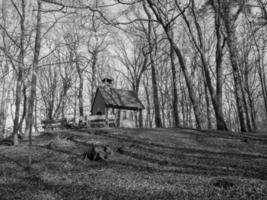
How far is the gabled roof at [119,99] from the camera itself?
65.6 feet

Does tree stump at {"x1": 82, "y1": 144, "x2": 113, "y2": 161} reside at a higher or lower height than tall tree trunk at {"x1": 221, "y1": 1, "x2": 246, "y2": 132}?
lower

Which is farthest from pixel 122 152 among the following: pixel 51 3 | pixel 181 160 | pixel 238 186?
pixel 51 3

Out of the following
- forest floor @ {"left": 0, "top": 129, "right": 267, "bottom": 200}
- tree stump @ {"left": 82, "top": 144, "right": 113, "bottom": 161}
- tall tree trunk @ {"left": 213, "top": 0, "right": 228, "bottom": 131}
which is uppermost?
tall tree trunk @ {"left": 213, "top": 0, "right": 228, "bottom": 131}

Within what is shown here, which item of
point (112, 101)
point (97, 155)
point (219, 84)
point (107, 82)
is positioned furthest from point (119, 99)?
point (97, 155)

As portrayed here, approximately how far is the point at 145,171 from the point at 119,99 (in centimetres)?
1530

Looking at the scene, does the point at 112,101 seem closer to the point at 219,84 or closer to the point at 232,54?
the point at 219,84

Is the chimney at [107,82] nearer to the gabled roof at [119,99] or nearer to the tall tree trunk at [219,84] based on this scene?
the gabled roof at [119,99]

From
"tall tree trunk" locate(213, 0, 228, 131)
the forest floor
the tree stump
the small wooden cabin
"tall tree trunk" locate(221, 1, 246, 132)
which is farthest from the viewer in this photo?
the small wooden cabin

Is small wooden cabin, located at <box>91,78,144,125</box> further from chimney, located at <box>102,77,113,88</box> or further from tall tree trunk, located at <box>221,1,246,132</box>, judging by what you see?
tall tree trunk, located at <box>221,1,246,132</box>

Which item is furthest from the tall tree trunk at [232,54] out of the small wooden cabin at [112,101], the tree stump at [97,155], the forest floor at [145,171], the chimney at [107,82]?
the chimney at [107,82]

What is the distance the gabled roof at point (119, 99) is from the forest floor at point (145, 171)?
413 inches

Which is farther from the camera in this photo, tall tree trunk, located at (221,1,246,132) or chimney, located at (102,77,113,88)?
chimney, located at (102,77,113,88)

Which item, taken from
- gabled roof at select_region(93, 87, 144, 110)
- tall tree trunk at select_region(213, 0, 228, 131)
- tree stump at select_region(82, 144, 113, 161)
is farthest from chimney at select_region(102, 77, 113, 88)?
tree stump at select_region(82, 144, 113, 161)

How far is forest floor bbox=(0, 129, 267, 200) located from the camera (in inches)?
168
